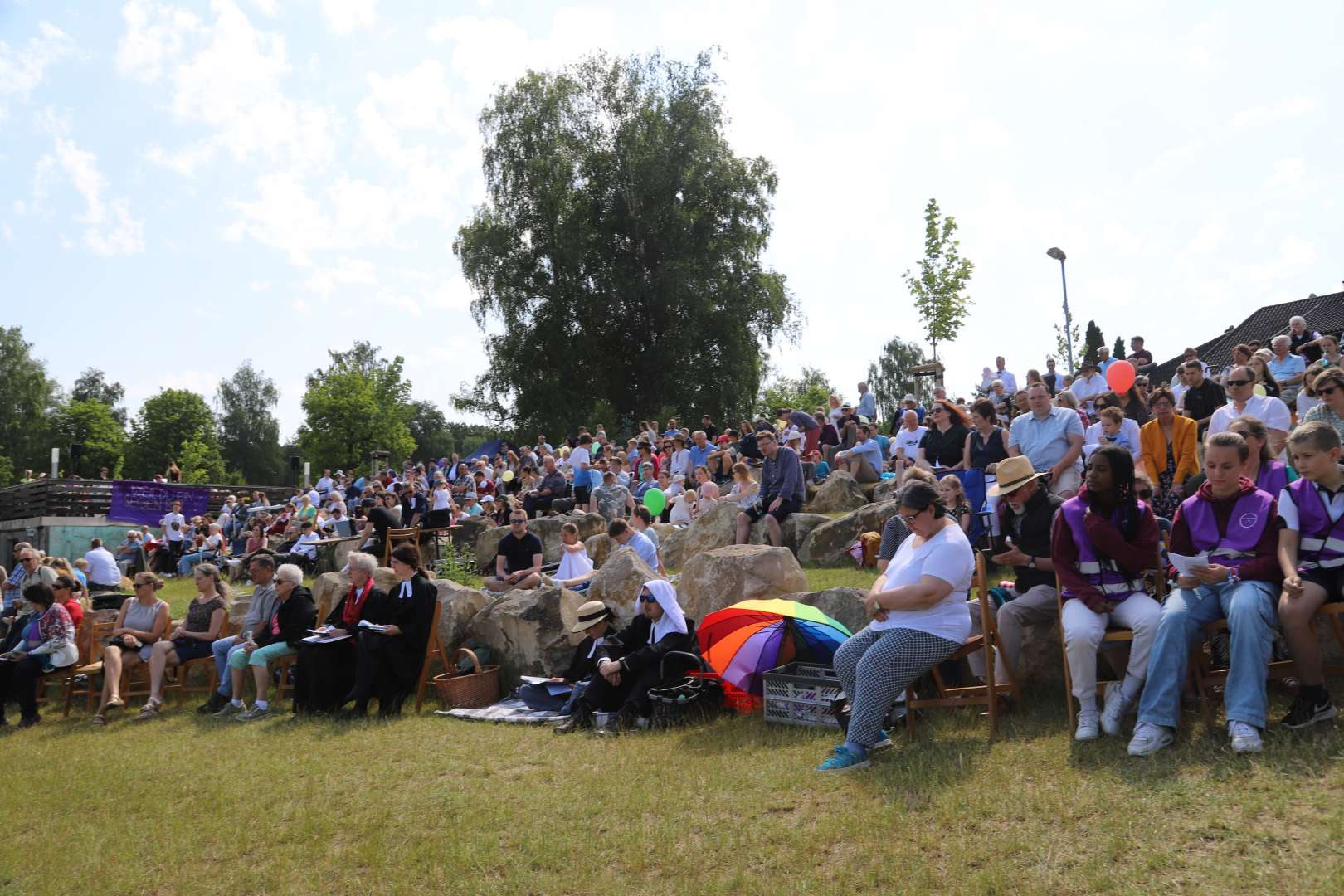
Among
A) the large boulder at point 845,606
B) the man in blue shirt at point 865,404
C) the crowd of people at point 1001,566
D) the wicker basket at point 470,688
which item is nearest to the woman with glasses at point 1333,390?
the crowd of people at point 1001,566

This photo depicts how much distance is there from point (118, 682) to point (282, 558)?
906 cm

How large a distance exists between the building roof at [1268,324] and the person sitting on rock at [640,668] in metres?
29.4

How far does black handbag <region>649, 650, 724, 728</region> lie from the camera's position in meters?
6.72

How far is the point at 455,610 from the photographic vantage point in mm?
9188

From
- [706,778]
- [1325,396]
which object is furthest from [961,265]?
[706,778]

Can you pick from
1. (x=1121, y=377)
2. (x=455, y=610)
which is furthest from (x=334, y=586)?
(x=1121, y=377)

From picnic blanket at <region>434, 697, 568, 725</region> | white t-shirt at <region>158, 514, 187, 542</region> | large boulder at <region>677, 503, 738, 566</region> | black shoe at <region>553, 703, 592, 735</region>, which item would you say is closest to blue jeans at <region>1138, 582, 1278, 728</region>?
black shoe at <region>553, 703, 592, 735</region>

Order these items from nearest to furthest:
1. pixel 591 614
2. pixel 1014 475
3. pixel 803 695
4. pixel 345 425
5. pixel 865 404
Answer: pixel 1014 475 → pixel 803 695 → pixel 591 614 → pixel 865 404 → pixel 345 425

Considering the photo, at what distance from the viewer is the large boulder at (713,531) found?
1178 centimetres

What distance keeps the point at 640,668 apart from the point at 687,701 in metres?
0.45

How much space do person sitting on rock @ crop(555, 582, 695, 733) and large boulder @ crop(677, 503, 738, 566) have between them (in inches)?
172

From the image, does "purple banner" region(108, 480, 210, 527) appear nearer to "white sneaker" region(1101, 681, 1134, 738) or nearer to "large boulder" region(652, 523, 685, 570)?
"large boulder" region(652, 523, 685, 570)

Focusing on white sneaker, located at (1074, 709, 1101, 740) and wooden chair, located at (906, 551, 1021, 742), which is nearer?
white sneaker, located at (1074, 709, 1101, 740)

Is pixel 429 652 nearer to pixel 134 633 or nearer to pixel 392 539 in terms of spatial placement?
pixel 134 633
